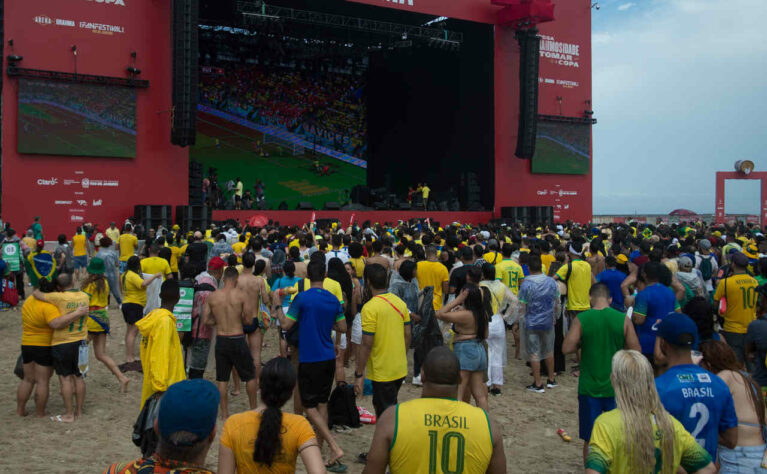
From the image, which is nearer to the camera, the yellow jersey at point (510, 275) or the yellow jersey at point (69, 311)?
the yellow jersey at point (69, 311)

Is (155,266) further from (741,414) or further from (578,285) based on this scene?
(741,414)

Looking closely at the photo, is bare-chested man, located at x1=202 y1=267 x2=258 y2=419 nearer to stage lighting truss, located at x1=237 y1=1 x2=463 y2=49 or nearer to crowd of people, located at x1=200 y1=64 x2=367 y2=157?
stage lighting truss, located at x1=237 y1=1 x2=463 y2=49

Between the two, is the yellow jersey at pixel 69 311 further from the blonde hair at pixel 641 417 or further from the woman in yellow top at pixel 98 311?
the blonde hair at pixel 641 417

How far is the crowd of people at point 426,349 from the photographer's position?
2.65 meters

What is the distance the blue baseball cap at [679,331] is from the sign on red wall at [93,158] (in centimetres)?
1819

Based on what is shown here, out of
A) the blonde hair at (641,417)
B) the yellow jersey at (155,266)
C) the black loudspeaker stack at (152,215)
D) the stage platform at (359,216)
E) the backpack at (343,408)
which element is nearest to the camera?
the blonde hair at (641,417)

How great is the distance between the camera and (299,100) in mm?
30875

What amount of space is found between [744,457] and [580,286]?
4.72 metres

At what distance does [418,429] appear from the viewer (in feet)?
8.69

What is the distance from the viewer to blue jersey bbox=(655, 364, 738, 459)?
123 inches

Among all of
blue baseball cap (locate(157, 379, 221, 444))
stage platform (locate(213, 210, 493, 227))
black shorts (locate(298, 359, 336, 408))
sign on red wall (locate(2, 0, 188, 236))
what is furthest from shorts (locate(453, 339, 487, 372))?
sign on red wall (locate(2, 0, 188, 236))

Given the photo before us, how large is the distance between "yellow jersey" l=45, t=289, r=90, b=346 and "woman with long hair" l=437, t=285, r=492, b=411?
3486 millimetres

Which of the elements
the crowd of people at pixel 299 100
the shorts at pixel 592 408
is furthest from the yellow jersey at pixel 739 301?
the crowd of people at pixel 299 100

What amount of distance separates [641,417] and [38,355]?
5678mm
